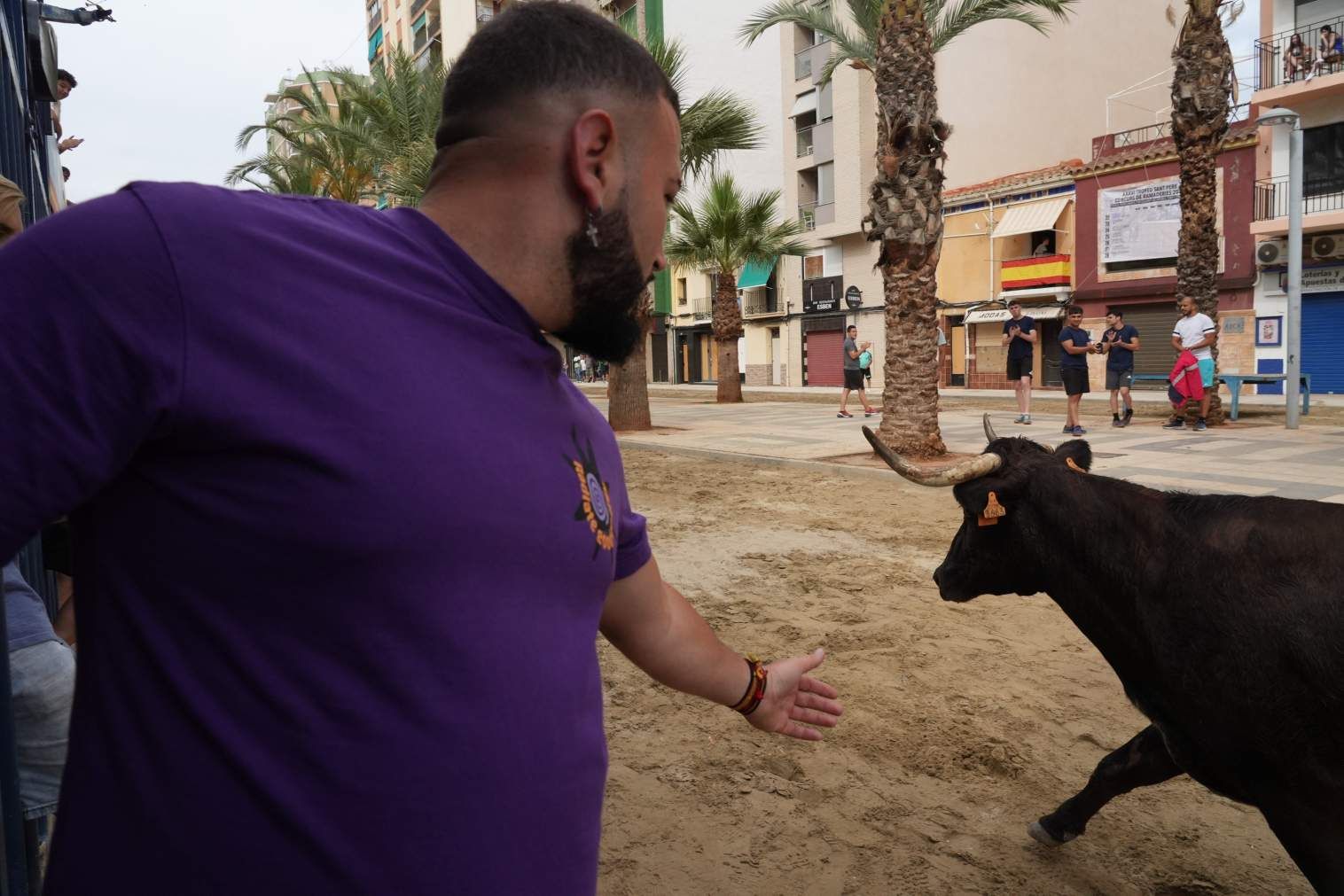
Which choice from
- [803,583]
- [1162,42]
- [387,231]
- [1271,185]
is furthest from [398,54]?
[1162,42]

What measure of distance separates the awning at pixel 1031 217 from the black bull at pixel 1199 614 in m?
28.6

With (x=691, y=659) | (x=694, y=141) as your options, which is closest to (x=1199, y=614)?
(x=691, y=659)

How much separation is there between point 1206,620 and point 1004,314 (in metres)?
29.5

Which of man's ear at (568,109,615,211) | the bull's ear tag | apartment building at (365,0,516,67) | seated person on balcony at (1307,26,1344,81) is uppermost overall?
apartment building at (365,0,516,67)

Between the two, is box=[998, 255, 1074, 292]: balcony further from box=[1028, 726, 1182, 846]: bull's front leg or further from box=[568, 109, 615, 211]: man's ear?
box=[568, 109, 615, 211]: man's ear

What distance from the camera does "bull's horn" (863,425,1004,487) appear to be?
3086 mm

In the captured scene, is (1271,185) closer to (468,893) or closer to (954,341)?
(954,341)

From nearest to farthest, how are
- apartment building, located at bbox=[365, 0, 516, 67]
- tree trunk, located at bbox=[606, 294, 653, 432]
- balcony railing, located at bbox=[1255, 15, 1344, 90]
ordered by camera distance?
tree trunk, located at bbox=[606, 294, 653, 432]
balcony railing, located at bbox=[1255, 15, 1344, 90]
apartment building, located at bbox=[365, 0, 516, 67]

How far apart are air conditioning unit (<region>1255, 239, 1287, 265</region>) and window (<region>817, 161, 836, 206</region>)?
16051 millimetres

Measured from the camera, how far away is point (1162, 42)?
3469 centimetres

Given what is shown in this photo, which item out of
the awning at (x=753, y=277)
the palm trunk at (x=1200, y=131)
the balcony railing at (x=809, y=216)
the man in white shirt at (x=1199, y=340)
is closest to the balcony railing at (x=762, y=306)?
the awning at (x=753, y=277)

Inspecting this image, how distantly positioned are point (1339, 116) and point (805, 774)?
25.7 metres

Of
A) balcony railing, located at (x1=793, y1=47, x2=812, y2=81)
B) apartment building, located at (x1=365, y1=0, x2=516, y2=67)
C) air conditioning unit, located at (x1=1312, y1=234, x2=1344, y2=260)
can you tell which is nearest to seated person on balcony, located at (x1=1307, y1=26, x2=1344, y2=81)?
air conditioning unit, located at (x1=1312, y1=234, x2=1344, y2=260)

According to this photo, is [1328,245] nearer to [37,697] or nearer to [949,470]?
[949,470]
